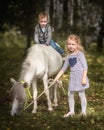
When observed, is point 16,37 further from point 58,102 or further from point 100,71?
point 58,102

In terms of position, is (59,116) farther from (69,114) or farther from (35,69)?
(35,69)

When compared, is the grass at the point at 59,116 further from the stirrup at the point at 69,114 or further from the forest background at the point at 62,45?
the stirrup at the point at 69,114

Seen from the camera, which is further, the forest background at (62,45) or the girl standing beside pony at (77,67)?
the girl standing beside pony at (77,67)

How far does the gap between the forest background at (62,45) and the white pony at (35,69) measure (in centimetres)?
36

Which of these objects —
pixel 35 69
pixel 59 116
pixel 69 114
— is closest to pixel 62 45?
pixel 35 69

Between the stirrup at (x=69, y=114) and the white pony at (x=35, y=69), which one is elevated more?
the white pony at (x=35, y=69)

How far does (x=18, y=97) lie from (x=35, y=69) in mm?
1017

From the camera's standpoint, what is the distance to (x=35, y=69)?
398 inches

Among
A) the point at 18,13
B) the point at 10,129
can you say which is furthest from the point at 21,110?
the point at 18,13

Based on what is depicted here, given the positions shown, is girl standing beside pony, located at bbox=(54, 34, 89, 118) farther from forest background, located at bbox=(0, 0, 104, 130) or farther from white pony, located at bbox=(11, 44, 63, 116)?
white pony, located at bbox=(11, 44, 63, 116)

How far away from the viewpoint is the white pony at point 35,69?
935cm

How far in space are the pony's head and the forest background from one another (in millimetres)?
196

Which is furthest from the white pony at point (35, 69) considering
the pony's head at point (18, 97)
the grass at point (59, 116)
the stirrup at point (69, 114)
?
the stirrup at point (69, 114)

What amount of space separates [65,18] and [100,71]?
9119 millimetres
